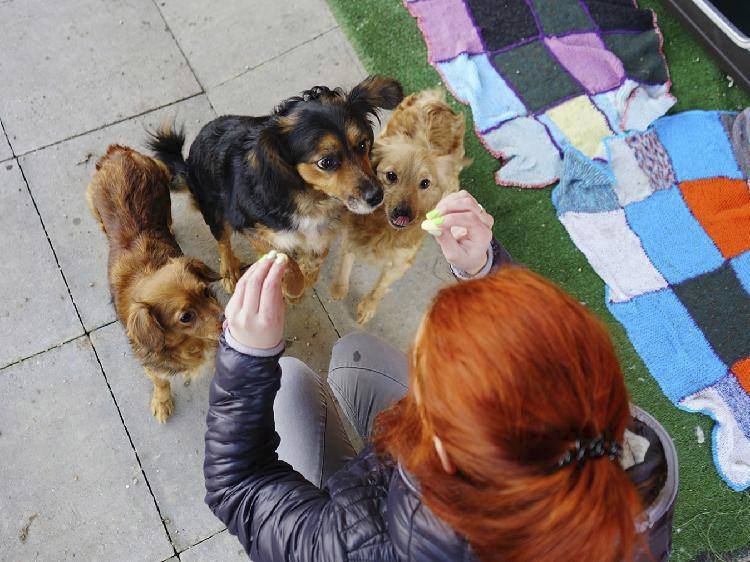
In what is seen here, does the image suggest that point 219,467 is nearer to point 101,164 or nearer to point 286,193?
point 286,193

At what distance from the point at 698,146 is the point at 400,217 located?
85.1 inches

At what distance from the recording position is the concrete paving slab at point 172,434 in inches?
113

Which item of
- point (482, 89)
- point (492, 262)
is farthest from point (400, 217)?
point (482, 89)

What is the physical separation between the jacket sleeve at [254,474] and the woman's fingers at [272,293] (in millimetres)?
160

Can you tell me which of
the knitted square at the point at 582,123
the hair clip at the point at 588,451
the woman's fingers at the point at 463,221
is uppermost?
the hair clip at the point at 588,451

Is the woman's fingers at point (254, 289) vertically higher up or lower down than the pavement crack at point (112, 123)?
higher up

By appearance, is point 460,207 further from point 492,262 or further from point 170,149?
point 170,149

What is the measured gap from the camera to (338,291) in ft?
10.8

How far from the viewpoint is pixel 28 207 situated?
11.1ft

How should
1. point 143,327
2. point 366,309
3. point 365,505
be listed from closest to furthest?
point 365,505 → point 143,327 → point 366,309

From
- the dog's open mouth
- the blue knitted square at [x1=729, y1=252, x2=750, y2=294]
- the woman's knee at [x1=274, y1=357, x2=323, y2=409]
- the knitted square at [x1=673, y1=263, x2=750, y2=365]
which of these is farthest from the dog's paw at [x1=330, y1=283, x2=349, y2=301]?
the blue knitted square at [x1=729, y1=252, x2=750, y2=294]

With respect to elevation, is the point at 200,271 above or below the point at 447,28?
below

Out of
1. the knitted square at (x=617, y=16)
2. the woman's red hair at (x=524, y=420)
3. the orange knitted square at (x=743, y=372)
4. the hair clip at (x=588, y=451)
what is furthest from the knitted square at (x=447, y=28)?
the hair clip at (x=588, y=451)

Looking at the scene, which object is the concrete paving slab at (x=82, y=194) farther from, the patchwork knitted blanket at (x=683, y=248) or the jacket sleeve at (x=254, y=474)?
the patchwork knitted blanket at (x=683, y=248)
